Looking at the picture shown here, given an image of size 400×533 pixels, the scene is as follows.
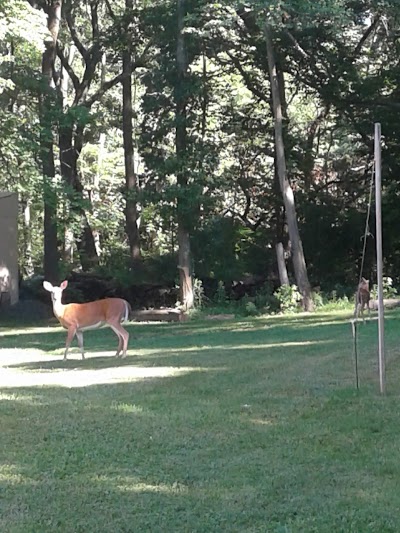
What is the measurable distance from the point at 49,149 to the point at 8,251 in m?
4.80

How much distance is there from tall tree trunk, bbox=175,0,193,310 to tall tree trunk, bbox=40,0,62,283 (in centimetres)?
360

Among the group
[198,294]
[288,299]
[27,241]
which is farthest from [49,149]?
[27,241]

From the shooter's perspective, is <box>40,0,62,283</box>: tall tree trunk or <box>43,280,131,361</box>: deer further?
<box>40,0,62,283</box>: tall tree trunk

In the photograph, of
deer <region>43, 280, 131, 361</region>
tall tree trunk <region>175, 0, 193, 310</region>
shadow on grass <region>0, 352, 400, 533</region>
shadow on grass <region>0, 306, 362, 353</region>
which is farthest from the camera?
tall tree trunk <region>175, 0, 193, 310</region>

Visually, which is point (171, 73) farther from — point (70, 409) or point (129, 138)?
point (70, 409)

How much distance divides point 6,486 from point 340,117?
24.1m

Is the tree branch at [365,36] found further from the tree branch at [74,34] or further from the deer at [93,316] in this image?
the deer at [93,316]

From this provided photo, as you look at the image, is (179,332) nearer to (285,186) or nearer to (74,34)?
(285,186)

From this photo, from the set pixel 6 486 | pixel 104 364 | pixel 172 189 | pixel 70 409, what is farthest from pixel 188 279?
pixel 6 486

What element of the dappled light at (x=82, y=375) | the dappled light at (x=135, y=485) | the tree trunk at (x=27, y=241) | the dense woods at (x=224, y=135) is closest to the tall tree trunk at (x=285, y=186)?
the dense woods at (x=224, y=135)

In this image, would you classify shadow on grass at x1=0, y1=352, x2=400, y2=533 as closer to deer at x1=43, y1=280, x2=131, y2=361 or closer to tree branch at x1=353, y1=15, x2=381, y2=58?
deer at x1=43, y1=280, x2=131, y2=361

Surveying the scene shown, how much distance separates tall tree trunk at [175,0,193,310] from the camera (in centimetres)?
2552

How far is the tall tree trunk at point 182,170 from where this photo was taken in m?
25.5

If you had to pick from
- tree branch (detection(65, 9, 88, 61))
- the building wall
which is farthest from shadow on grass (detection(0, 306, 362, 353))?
tree branch (detection(65, 9, 88, 61))
